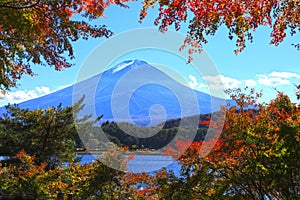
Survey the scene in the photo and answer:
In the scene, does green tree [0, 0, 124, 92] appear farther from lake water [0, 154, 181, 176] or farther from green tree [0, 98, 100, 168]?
green tree [0, 98, 100, 168]

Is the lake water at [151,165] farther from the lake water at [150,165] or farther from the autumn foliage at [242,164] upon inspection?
the autumn foliage at [242,164]

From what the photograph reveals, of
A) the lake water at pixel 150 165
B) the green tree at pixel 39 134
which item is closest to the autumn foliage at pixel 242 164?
the lake water at pixel 150 165

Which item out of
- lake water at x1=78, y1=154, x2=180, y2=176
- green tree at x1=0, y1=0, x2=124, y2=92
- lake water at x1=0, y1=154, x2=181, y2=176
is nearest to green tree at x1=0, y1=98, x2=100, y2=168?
lake water at x1=0, y1=154, x2=181, y2=176

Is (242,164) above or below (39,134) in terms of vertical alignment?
below

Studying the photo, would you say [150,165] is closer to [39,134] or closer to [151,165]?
[151,165]

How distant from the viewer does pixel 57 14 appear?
4.13 metres

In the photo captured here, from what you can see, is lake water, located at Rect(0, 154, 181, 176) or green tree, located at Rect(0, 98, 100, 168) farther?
green tree, located at Rect(0, 98, 100, 168)

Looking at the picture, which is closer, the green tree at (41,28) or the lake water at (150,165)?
the green tree at (41,28)

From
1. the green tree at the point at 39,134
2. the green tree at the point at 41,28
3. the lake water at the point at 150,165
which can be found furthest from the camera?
the green tree at the point at 39,134

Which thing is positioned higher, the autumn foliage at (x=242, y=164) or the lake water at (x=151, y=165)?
the lake water at (x=151, y=165)

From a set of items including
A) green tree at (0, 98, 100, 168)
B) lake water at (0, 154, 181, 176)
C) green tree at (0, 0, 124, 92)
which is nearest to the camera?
green tree at (0, 0, 124, 92)

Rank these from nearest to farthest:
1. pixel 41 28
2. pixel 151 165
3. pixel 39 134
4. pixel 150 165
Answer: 1. pixel 41 28
2. pixel 39 134
3. pixel 150 165
4. pixel 151 165

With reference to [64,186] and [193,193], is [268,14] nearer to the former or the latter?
[193,193]

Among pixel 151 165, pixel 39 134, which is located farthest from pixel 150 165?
pixel 39 134
